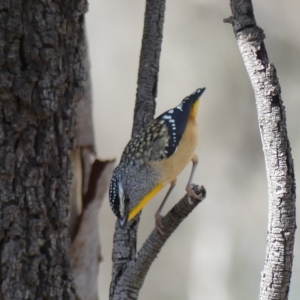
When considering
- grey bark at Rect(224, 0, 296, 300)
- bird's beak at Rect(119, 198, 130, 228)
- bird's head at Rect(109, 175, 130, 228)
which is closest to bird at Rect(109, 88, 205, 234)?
bird's head at Rect(109, 175, 130, 228)

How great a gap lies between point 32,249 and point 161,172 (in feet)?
2.19

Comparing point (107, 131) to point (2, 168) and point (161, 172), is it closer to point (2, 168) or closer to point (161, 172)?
point (161, 172)

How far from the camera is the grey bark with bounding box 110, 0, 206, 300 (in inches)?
57.1

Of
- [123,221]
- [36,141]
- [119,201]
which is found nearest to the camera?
[36,141]

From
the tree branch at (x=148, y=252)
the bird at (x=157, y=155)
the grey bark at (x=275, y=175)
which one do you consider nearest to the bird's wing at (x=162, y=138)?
the bird at (x=157, y=155)

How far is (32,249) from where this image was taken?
4.54 ft

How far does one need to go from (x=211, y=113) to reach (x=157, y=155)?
1793mm

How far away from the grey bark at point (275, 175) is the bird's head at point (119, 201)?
1.65 ft

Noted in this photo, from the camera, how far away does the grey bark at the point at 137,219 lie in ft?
4.76

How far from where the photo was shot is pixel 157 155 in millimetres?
1974

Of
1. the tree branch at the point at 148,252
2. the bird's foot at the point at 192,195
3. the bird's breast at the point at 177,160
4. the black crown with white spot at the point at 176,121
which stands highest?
the black crown with white spot at the point at 176,121

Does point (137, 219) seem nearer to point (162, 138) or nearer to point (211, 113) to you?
point (162, 138)

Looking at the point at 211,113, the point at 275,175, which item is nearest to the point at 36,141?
the point at 275,175

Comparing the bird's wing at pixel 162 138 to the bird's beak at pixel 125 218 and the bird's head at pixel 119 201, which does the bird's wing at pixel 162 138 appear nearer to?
the bird's head at pixel 119 201
